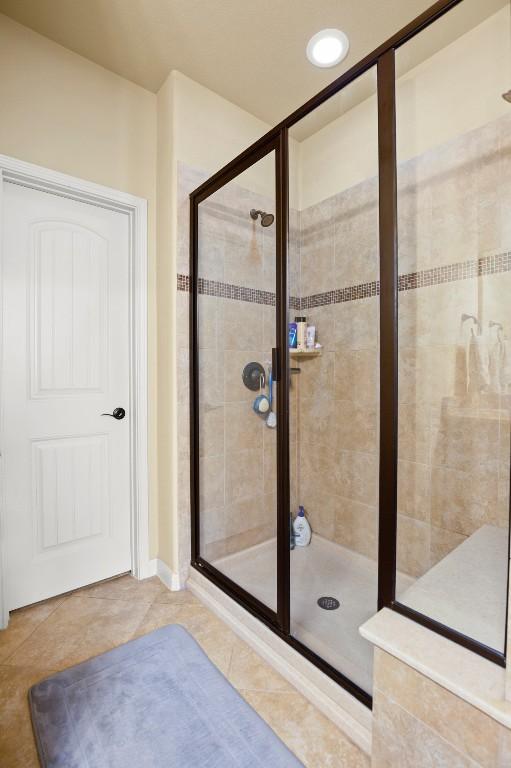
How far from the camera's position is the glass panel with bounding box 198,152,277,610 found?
1791 mm

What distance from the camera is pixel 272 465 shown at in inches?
67.5

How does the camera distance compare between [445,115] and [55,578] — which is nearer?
[445,115]

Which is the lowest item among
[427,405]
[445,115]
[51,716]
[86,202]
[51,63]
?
[51,716]

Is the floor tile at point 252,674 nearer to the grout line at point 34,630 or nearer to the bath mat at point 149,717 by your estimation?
the bath mat at point 149,717

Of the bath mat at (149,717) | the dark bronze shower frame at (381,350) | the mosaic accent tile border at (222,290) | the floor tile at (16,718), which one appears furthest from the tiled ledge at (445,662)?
the mosaic accent tile border at (222,290)

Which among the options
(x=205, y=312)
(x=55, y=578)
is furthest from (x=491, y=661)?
(x=55, y=578)

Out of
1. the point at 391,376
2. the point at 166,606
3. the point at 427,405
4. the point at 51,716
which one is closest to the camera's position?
the point at 391,376

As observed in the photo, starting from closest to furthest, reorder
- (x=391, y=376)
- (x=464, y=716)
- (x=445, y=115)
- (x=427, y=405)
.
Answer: (x=464, y=716), (x=391, y=376), (x=427, y=405), (x=445, y=115)

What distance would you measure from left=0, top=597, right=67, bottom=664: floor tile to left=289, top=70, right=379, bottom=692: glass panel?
3.97 feet

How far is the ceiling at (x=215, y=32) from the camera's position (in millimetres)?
1626

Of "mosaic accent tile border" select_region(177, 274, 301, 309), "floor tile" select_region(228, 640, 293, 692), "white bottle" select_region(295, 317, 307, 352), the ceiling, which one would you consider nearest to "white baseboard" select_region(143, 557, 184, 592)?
"floor tile" select_region(228, 640, 293, 692)

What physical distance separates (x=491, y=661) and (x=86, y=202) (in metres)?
2.45

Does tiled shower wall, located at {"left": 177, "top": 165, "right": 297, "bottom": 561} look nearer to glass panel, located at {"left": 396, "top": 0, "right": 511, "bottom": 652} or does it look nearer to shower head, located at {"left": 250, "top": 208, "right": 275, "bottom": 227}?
shower head, located at {"left": 250, "top": 208, "right": 275, "bottom": 227}

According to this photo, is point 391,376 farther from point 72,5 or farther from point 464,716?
point 72,5
